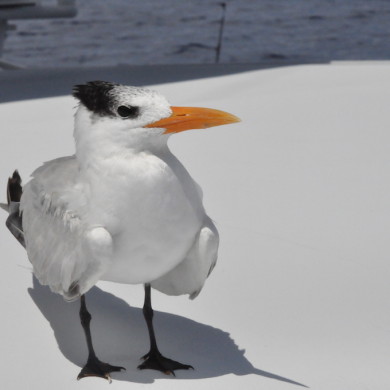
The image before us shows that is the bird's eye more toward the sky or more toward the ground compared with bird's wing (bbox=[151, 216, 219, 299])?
more toward the sky

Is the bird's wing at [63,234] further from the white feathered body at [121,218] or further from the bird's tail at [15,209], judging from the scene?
the bird's tail at [15,209]

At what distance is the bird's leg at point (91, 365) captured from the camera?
310 centimetres

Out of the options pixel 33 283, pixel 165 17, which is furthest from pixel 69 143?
pixel 165 17

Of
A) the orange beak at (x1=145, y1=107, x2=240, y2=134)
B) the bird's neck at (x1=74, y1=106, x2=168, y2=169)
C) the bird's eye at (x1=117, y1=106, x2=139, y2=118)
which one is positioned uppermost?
the bird's eye at (x1=117, y1=106, x2=139, y2=118)

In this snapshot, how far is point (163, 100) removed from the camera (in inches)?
115

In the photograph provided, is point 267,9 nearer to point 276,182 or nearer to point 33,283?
point 276,182

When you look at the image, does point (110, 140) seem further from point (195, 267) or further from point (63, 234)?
point (195, 267)

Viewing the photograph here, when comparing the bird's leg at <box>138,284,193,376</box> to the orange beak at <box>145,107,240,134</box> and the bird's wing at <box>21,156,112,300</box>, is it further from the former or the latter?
the orange beak at <box>145,107,240,134</box>

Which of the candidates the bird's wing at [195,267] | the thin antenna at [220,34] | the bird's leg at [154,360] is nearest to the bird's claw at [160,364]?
the bird's leg at [154,360]

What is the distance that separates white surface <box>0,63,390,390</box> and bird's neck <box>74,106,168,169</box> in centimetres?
77

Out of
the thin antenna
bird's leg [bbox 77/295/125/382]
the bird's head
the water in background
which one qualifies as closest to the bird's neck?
the bird's head

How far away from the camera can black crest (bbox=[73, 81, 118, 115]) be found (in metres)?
2.86

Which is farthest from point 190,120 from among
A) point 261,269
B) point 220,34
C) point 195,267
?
A: point 220,34

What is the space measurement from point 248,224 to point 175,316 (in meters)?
0.85
